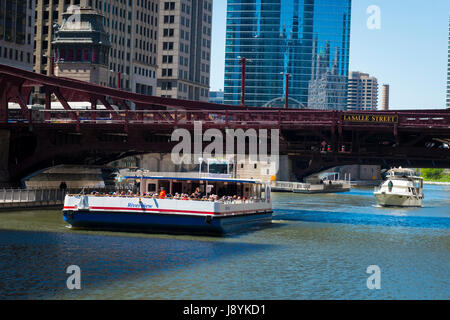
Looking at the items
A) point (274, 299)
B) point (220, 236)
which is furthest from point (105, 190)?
point (274, 299)

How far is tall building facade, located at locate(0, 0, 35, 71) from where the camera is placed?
Result: 147125mm

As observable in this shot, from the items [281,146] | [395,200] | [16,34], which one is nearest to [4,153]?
[281,146]

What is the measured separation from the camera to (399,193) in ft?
325

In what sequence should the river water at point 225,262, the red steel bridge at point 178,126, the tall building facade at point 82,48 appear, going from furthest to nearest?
the tall building facade at point 82,48, the red steel bridge at point 178,126, the river water at point 225,262

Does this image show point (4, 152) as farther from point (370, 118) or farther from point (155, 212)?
point (370, 118)

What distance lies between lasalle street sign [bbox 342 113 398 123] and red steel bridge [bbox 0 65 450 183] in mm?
81

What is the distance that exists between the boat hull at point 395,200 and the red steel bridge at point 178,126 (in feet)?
47.1

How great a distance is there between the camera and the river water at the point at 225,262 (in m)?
36.7

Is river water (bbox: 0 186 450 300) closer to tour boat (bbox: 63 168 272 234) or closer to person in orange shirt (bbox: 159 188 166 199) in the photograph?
tour boat (bbox: 63 168 272 234)

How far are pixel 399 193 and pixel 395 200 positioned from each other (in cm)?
101

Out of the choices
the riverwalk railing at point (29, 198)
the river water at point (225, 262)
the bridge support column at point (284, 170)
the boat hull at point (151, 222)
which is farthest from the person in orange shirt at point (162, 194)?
the bridge support column at point (284, 170)

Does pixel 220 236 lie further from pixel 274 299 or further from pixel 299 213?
pixel 299 213

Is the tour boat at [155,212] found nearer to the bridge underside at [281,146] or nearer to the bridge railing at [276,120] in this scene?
the bridge railing at [276,120]
